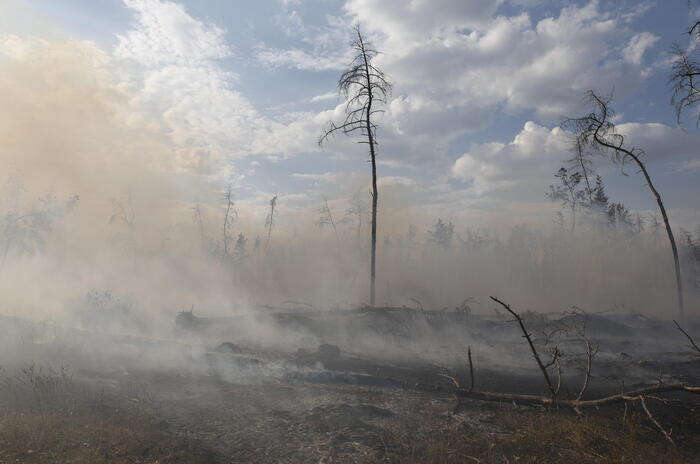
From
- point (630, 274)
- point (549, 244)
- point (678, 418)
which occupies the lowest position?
point (678, 418)

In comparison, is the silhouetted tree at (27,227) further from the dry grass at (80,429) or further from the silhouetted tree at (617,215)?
the silhouetted tree at (617,215)

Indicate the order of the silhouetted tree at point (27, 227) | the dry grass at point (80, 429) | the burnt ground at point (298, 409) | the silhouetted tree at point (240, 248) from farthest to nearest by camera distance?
the silhouetted tree at point (240, 248), the silhouetted tree at point (27, 227), the burnt ground at point (298, 409), the dry grass at point (80, 429)

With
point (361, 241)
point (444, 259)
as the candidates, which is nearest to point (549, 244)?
point (444, 259)

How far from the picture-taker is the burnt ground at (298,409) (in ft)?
20.6

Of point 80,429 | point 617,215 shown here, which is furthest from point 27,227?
point 617,215

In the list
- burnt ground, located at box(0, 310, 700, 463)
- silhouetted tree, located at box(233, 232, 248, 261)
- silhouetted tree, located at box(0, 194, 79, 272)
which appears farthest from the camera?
silhouetted tree, located at box(233, 232, 248, 261)

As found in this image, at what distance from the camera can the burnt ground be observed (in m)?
6.27

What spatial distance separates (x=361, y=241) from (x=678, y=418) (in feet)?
183

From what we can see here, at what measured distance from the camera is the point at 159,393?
Result: 9320mm

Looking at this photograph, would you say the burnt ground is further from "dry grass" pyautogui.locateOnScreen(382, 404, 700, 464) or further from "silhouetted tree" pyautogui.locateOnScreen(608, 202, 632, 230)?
"silhouetted tree" pyautogui.locateOnScreen(608, 202, 632, 230)

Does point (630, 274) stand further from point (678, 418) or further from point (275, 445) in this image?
point (275, 445)

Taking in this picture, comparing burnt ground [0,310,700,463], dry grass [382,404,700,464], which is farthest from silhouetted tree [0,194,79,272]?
dry grass [382,404,700,464]

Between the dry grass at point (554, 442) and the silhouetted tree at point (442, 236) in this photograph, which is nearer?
the dry grass at point (554, 442)

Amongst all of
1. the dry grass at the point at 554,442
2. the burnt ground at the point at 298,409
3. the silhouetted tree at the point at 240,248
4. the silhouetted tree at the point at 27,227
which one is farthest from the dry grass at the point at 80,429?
the silhouetted tree at the point at 240,248
